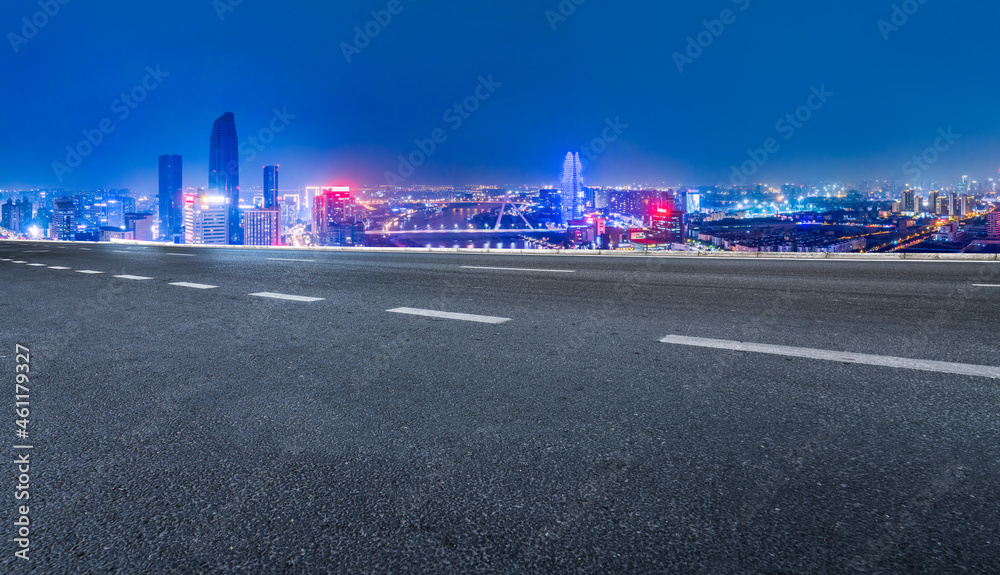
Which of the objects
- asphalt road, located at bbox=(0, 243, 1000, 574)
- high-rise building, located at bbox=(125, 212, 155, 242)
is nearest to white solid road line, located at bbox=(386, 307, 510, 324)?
asphalt road, located at bbox=(0, 243, 1000, 574)

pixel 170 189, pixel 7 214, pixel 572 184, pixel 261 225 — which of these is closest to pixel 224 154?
pixel 170 189

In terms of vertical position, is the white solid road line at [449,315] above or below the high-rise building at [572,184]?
below

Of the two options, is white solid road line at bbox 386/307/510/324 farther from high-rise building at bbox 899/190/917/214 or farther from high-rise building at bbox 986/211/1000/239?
high-rise building at bbox 899/190/917/214

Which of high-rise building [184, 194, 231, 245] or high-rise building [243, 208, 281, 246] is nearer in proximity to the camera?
high-rise building [184, 194, 231, 245]

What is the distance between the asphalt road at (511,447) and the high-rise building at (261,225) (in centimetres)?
7417

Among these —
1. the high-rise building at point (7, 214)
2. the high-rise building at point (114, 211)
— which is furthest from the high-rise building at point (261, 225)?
the high-rise building at point (7, 214)

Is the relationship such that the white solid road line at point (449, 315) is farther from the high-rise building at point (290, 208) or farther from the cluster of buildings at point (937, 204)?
the high-rise building at point (290, 208)

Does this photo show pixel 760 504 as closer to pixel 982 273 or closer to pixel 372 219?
pixel 982 273

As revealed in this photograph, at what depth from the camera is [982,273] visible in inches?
305

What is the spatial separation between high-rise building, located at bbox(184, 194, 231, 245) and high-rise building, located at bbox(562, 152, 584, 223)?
39.5 meters

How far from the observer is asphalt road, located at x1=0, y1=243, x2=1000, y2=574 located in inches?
57.6

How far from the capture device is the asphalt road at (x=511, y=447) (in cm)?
146

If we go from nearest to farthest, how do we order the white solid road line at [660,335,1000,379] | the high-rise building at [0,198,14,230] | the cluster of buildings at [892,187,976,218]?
the white solid road line at [660,335,1000,379], the cluster of buildings at [892,187,976,218], the high-rise building at [0,198,14,230]

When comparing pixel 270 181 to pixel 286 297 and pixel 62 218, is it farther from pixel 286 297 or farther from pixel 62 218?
pixel 286 297
